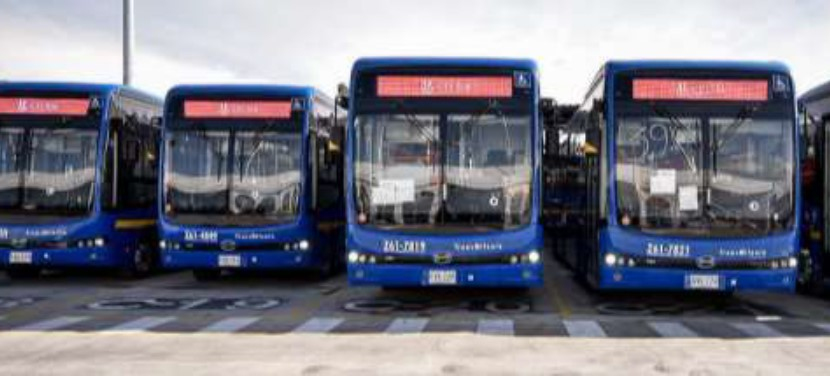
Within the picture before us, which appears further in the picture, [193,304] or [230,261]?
[230,261]

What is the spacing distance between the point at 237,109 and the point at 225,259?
92.3 inches

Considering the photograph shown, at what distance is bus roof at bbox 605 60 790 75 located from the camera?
1322cm

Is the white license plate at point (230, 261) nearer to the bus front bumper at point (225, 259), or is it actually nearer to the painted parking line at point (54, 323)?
the bus front bumper at point (225, 259)

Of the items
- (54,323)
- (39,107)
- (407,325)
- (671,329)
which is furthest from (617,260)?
(39,107)

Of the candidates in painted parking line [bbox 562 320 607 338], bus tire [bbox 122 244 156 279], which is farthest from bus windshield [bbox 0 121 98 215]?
painted parking line [bbox 562 320 607 338]

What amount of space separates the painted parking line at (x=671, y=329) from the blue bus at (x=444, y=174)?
184 cm

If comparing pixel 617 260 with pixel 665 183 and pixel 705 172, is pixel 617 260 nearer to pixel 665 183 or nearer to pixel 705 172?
pixel 665 183

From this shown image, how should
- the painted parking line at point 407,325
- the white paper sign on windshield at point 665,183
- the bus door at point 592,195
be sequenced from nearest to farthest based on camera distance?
1. the painted parking line at point 407,325
2. the white paper sign on windshield at point 665,183
3. the bus door at point 592,195

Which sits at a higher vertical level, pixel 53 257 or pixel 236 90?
pixel 236 90

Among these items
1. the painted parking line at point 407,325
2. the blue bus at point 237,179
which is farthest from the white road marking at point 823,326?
the blue bus at point 237,179

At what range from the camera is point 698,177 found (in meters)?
13.0

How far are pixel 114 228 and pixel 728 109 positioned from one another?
9744 mm

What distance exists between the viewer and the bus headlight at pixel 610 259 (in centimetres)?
1310

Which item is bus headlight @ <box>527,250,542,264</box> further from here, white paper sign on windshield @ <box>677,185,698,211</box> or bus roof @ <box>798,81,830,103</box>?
bus roof @ <box>798,81,830,103</box>
